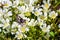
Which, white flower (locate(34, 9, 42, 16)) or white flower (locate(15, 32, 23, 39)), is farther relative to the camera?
white flower (locate(34, 9, 42, 16))

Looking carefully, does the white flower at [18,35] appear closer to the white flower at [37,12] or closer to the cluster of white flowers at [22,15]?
the cluster of white flowers at [22,15]

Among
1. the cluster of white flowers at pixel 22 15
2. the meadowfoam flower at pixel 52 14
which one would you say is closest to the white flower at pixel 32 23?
the cluster of white flowers at pixel 22 15

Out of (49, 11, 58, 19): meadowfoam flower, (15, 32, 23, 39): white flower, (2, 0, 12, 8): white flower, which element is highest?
(2, 0, 12, 8): white flower

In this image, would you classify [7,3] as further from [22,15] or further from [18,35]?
[18,35]

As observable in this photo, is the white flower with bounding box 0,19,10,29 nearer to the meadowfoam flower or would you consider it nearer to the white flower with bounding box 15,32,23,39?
Answer: the white flower with bounding box 15,32,23,39

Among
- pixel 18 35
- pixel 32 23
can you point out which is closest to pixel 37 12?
pixel 32 23

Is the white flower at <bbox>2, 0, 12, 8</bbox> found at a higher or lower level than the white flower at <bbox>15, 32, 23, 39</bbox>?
higher

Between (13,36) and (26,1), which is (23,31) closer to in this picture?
(13,36)

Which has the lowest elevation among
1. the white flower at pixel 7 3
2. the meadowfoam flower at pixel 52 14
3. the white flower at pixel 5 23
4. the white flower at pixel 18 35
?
the white flower at pixel 18 35

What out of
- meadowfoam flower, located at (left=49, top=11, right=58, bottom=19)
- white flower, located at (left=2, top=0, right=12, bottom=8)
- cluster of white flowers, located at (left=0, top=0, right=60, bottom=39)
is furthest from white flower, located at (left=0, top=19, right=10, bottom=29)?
meadowfoam flower, located at (left=49, top=11, right=58, bottom=19)
